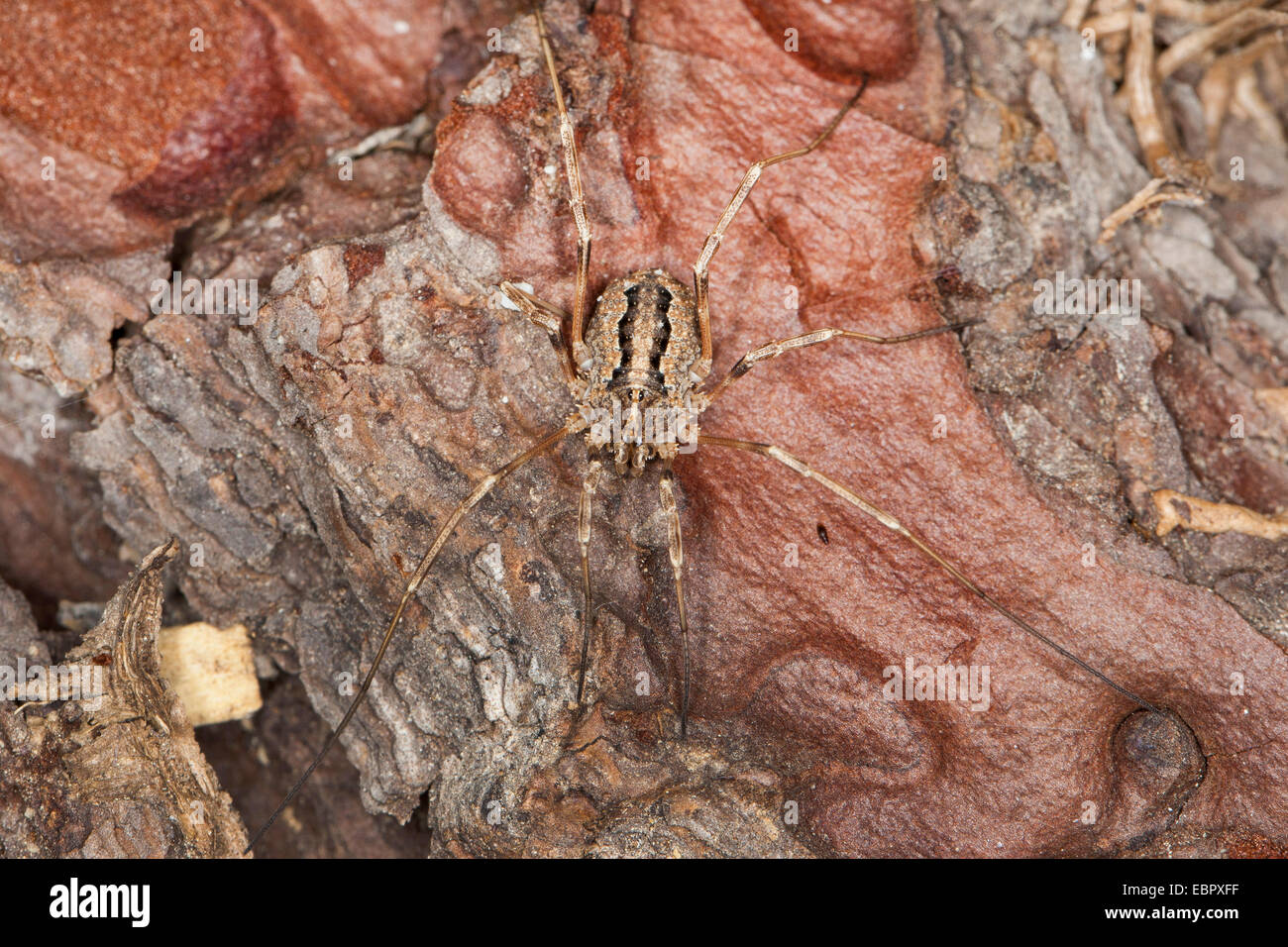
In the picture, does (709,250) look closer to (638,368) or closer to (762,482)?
(638,368)

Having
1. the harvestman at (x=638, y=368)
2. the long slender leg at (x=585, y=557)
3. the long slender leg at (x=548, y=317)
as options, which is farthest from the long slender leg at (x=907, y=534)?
the long slender leg at (x=548, y=317)

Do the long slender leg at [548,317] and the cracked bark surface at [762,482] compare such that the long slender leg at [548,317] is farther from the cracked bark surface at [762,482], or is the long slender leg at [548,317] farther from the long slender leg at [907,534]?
the long slender leg at [907,534]

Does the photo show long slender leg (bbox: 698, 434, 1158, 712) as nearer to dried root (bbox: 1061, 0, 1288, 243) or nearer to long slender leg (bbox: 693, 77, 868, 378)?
long slender leg (bbox: 693, 77, 868, 378)

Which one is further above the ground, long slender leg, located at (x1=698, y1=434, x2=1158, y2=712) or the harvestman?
the harvestman

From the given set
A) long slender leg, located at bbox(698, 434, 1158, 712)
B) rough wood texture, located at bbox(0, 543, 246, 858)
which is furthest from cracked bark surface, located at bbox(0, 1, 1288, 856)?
rough wood texture, located at bbox(0, 543, 246, 858)

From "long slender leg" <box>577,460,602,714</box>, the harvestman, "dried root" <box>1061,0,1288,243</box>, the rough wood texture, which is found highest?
"dried root" <box>1061,0,1288,243</box>
